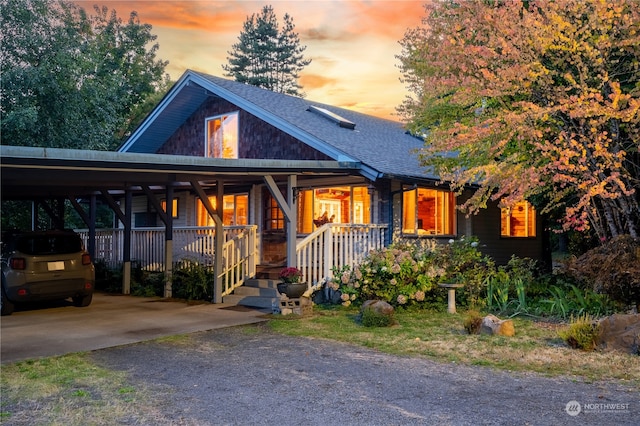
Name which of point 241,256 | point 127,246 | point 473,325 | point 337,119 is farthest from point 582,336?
point 127,246

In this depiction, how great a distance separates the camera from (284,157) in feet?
47.3

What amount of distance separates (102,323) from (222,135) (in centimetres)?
824

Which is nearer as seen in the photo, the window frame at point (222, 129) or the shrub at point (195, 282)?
the shrub at point (195, 282)

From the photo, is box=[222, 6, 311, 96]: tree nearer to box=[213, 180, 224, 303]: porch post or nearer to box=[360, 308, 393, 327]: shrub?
box=[213, 180, 224, 303]: porch post

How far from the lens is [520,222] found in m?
16.9

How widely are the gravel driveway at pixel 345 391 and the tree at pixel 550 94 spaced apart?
13.4ft

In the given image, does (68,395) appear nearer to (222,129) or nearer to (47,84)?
(222,129)

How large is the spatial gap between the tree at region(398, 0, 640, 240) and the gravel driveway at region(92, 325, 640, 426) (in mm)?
4094

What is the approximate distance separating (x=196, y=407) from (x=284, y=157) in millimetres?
10163

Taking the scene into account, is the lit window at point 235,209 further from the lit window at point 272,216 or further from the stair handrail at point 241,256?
the stair handrail at point 241,256

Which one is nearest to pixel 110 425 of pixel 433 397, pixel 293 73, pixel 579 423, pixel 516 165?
pixel 433 397

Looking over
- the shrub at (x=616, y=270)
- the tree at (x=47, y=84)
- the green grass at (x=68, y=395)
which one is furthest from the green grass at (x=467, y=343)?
the tree at (x=47, y=84)

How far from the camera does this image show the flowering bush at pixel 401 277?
10.4 m

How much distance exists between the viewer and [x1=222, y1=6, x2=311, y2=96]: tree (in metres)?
47.3
